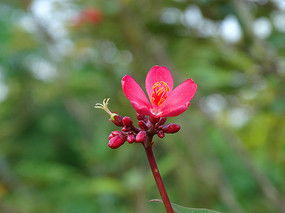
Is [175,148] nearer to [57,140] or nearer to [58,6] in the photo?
[58,6]

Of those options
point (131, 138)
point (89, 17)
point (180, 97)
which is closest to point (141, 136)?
point (131, 138)

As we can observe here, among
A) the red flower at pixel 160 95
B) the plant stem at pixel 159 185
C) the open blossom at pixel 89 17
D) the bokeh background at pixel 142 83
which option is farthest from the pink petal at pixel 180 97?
the open blossom at pixel 89 17

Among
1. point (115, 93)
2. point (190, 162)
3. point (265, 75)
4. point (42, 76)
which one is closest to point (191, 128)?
point (190, 162)

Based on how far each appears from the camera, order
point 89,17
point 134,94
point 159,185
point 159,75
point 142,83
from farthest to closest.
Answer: point 89,17
point 142,83
point 159,75
point 134,94
point 159,185

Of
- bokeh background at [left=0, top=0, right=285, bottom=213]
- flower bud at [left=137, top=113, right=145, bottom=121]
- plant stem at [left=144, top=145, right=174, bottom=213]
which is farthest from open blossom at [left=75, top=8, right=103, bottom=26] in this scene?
plant stem at [left=144, top=145, right=174, bottom=213]

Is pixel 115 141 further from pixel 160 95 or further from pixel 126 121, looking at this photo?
pixel 160 95

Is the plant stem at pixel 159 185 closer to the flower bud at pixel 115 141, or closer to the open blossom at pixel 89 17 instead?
the flower bud at pixel 115 141
